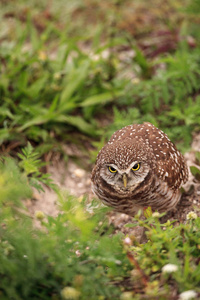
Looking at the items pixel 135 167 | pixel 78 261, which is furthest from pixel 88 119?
pixel 78 261

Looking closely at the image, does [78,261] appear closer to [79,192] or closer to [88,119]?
[79,192]

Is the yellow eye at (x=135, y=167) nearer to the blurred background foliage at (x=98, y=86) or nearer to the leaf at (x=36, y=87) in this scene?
the blurred background foliage at (x=98, y=86)

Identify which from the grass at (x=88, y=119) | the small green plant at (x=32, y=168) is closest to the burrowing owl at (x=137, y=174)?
the grass at (x=88, y=119)

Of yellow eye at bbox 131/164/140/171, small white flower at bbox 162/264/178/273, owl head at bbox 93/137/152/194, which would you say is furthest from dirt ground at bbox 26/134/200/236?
small white flower at bbox 162/264/178/273

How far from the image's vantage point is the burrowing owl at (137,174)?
9.77 ft

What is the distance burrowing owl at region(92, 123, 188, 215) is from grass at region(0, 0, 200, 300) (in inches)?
10.4

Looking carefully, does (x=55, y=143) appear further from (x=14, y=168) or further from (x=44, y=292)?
(x=44, y=292)

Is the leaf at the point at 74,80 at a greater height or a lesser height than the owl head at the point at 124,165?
greater

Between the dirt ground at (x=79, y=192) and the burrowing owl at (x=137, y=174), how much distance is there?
1.01ft

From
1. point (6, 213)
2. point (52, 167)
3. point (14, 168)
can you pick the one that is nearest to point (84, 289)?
point (6, 213)

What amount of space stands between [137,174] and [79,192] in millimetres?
1444

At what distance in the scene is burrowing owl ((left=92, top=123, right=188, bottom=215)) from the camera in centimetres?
298

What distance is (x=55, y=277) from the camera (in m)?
2.21

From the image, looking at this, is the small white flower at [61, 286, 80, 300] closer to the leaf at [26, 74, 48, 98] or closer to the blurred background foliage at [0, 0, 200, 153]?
the blurred background foliage at [0, 0, 200, 153]
